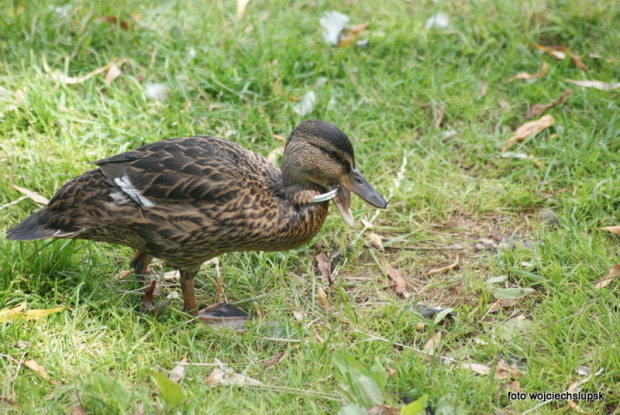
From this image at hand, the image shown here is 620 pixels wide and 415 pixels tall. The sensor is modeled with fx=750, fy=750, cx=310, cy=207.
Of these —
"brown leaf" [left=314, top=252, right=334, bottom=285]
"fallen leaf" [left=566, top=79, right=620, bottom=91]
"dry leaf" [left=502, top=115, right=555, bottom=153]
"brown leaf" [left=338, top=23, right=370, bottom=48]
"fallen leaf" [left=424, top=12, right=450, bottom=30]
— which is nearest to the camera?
"brown leaf" [left=314, top=252, right=334, bottom=285]

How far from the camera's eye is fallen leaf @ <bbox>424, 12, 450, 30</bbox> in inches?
238

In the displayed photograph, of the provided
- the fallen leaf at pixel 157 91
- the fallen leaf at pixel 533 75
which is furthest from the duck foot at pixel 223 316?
the fallen leaf at pixel 533 75

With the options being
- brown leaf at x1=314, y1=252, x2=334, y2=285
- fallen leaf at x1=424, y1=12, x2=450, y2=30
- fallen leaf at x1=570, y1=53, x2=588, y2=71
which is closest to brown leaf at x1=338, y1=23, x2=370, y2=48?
fallen leaf at x1=424, y1=12, x2=450, y2=30

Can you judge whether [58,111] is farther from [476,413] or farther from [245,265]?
[476,413]

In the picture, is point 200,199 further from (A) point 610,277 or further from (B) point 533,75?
(B) point 533,75

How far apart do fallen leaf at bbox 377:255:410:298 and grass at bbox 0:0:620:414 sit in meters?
0.05

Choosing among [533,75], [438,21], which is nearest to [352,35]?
[438,21]

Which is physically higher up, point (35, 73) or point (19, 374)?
point (35, 73)

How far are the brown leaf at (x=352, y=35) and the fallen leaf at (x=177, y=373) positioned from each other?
325 cm

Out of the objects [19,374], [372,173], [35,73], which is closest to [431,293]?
[372,173]

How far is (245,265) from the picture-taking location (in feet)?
13.8

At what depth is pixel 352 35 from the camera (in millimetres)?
5945

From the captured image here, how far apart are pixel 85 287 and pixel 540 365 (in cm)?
226

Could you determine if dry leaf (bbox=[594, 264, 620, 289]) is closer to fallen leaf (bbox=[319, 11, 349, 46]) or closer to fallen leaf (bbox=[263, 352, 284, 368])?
fallen leaf (bbox=[263, 352, 284, 368])
